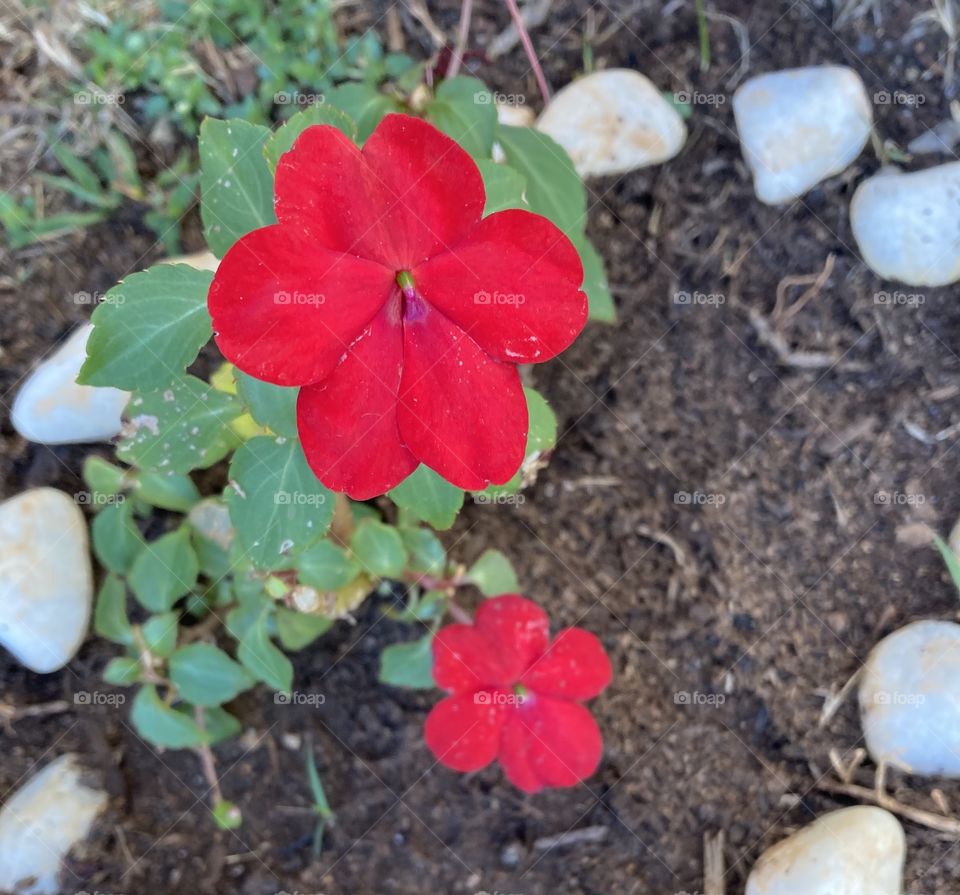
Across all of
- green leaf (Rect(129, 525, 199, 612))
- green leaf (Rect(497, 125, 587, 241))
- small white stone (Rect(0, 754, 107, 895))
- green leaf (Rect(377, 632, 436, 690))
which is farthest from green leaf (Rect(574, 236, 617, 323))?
small white stone (Rect(0, 754, 107, 895))

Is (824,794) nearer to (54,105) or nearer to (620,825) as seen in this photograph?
(620,825)

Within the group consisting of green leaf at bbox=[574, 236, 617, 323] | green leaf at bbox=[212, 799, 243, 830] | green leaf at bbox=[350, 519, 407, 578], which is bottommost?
green leaf at bbox=[212, 799, 243, 830]

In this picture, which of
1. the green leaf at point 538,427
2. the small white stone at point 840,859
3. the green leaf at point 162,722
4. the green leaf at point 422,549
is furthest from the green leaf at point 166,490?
the small white stone at point 840,859

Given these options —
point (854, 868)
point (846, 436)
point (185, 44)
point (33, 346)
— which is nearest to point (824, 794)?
point (854, 868)

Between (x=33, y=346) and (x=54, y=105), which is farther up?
(x=54, y=105)

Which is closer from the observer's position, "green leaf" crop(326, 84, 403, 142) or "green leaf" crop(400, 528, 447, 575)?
"green leaf" crop(326, 84, 403, 142)

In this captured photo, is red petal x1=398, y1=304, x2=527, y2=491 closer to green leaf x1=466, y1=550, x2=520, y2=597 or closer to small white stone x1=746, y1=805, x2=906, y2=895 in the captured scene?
green leaf x1=466, y1=550, x2=520, y2=597

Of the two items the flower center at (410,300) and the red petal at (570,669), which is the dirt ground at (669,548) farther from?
the flower center at (410,300)
